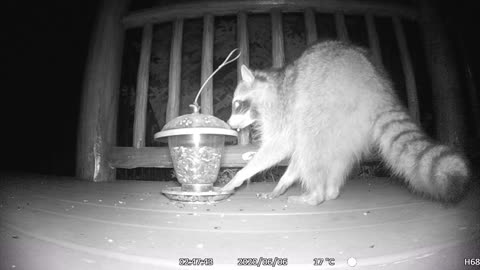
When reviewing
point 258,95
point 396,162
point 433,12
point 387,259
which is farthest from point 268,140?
point 433,12

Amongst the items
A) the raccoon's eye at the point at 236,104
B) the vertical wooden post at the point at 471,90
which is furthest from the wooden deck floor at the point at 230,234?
the vertical wooden post at the point at 471,90

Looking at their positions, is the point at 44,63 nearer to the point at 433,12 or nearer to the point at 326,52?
the point at 326,52

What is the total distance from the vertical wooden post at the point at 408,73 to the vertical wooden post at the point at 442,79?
0.71ft

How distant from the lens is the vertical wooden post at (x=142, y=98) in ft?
10.4

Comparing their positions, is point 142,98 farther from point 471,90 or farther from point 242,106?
point 471,90

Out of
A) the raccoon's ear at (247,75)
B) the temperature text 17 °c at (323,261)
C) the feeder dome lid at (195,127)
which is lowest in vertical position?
the temperature text 17 °c at (323,261)

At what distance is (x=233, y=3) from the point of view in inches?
124

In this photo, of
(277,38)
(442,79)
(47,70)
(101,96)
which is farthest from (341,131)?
(47,70)

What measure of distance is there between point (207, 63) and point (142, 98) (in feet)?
2.65

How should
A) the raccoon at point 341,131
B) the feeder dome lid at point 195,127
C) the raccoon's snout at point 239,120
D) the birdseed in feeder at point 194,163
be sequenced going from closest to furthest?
the raccoon at point 341,131, the feeder dome lid at point 195,127, the birdseed in feeder at point 194,163, the raccoon's snout at point 239,120

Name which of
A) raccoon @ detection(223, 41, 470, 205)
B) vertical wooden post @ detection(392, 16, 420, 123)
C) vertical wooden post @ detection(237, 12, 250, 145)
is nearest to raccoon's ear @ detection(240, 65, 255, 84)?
vertical wooden post @ detection(237, 12, 250, 145)

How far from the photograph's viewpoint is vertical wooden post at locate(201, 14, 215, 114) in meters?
3.09

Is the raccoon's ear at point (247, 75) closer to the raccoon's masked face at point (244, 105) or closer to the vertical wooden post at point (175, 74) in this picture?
the raccoon's masked face at point (244, 105)

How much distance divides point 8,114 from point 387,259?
559 cm
